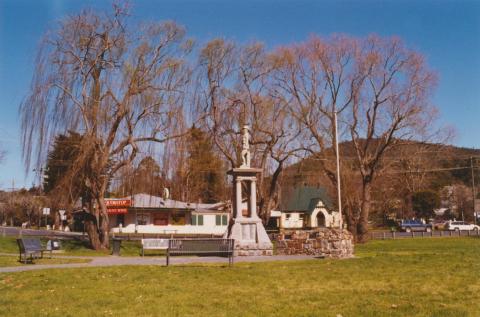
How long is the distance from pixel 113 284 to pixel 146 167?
487 inches

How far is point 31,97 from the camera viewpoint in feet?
71.5

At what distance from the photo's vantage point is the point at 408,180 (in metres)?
70.8

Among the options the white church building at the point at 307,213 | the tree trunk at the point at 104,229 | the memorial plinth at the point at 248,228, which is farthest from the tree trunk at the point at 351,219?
the white church building at the point at 307,213

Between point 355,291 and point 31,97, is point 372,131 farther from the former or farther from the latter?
point 355,291

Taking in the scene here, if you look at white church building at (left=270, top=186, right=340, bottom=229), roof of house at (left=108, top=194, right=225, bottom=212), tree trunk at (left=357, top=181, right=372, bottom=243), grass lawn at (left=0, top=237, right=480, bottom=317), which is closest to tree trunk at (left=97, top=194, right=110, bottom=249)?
grass lawn at (left=0, top=237, right=480, bottom=317)

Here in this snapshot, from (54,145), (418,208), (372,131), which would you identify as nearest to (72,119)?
(54,145)

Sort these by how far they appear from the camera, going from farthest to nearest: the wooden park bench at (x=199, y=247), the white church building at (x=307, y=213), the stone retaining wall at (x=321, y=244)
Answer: the white church building at (x=307, y=213), the stone retaining wall at (x=321, y=244), the wooden park bench at (x=199, y=247)

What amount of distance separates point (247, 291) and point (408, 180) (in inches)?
2580

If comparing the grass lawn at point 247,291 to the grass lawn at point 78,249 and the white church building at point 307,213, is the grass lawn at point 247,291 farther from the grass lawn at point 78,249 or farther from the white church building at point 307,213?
the white church building at point 307,213

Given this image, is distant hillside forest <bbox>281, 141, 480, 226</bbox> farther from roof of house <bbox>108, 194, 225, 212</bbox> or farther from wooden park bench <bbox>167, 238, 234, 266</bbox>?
wooden park bench <bbox>167, 238, 234, 266</bbox>

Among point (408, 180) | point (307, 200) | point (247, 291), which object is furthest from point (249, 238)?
point (307, 200)

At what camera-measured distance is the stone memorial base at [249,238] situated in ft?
71.1

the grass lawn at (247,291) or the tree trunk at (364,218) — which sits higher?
the tree trunk at (364,218)

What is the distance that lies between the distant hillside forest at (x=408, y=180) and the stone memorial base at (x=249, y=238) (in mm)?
14468
